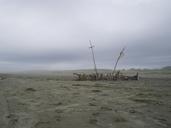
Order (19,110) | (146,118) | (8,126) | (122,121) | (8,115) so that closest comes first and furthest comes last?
(8,126)
(122,121)
(146,118)
(8,115)
(19,110)

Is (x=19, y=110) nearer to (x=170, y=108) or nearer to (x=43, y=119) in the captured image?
(x=43, y=119)

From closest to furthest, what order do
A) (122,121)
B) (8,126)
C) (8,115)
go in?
1. (8,126)
2. (122,121)
3. (8,115)

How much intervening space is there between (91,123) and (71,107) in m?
3.74

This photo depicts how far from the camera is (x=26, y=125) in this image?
9695 millimetres

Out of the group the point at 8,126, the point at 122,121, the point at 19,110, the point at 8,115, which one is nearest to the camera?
the point at 8,126

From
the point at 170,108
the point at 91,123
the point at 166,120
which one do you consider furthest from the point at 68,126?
the point at 170,108

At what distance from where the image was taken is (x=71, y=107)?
44.4ft

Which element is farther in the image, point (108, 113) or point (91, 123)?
point (108, 113)

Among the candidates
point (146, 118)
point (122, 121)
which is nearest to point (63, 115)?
point (122, 121)

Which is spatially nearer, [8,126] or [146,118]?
[8,126]

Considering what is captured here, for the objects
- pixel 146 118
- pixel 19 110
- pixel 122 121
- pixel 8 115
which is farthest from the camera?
pixel 19 110

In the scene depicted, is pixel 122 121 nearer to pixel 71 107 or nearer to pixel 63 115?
pixel 63 115

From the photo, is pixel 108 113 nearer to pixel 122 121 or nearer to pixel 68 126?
pixel 122 121

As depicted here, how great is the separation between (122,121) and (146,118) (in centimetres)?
129
